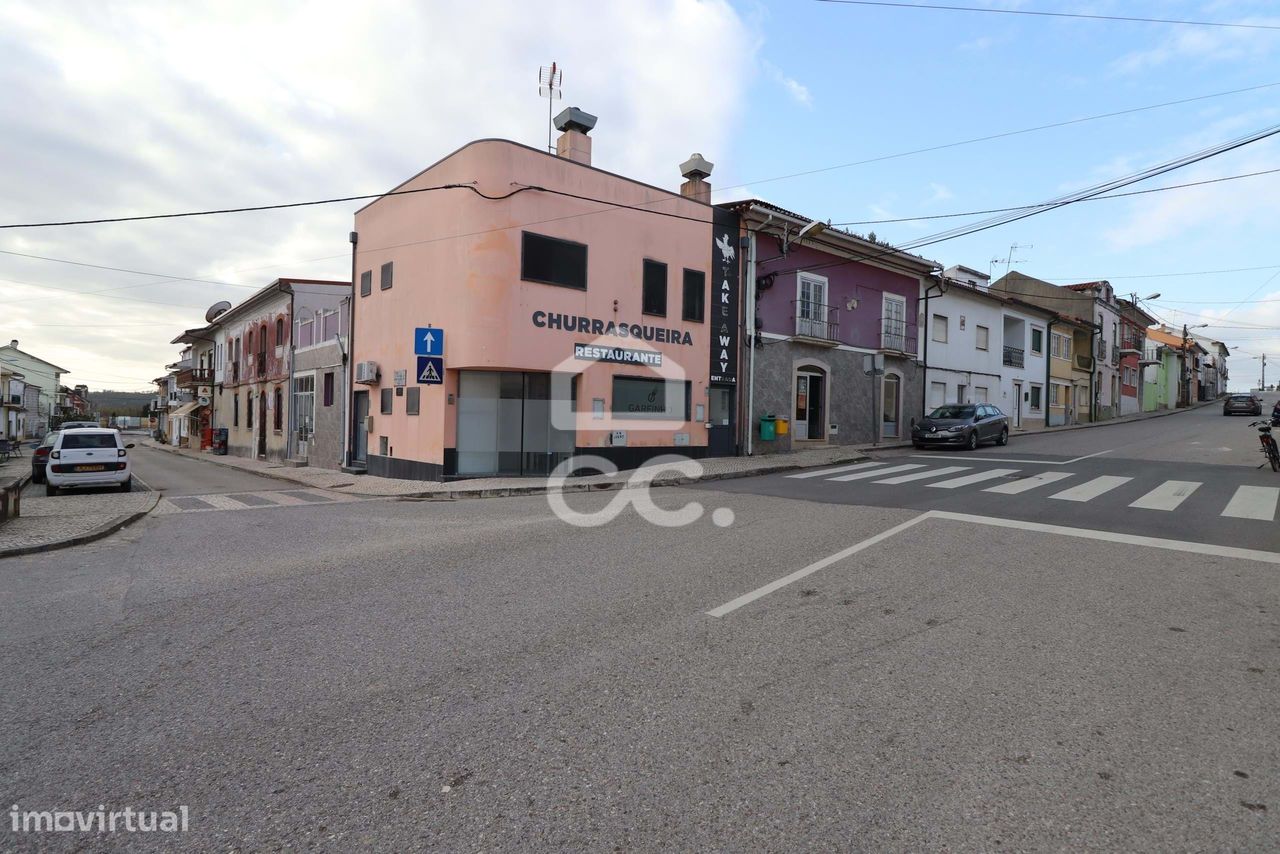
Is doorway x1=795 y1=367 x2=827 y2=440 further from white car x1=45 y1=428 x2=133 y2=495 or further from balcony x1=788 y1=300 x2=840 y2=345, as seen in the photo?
white car x1=45 y1=428 x2=133 y2=495

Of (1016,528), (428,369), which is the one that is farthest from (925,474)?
(428,369)

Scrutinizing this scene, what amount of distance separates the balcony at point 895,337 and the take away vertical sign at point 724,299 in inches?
307

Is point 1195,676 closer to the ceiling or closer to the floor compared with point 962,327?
closer to the floor

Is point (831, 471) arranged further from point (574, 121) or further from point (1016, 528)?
point (574, 121)

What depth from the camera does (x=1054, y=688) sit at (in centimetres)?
363

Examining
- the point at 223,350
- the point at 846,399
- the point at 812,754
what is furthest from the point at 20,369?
the point at 812,754

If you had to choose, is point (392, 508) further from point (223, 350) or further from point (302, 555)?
point (223, 350)

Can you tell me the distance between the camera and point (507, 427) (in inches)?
623

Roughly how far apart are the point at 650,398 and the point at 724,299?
4062 mm

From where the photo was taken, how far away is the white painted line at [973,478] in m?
12.3

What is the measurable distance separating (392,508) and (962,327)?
25.6 metres

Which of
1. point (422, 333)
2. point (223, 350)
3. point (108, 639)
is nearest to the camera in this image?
point (108, 639)

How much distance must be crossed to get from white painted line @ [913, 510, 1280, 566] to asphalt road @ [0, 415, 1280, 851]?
324 mm

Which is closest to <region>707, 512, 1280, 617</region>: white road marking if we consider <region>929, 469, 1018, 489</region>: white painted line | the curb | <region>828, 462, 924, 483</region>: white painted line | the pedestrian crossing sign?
<region>929, 469, 1018, 489</region>: white painted line
